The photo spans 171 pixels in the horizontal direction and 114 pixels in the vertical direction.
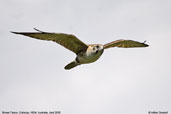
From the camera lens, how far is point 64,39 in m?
21.1

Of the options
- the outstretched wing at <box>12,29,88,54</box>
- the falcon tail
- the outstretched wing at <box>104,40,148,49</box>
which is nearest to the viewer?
the outstretched wing at <box>12,29,88,54</box>

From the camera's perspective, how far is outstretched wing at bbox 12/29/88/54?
20.5 m

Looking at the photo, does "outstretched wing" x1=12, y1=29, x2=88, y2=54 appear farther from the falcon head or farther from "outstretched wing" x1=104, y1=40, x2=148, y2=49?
"outstretched wing" x1=104, y1=40, x2=148, y2=49

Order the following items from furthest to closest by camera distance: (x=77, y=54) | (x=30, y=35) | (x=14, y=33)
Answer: (x=77, y=54)
(x=30, y=35)
(x=14, y=33)

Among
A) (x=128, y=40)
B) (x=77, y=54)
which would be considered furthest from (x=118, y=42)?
(x=77, y=54)

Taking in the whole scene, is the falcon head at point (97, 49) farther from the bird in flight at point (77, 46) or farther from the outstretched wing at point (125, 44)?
the outstretched wing at point (125, 44)

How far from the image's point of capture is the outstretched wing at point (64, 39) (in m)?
20.5

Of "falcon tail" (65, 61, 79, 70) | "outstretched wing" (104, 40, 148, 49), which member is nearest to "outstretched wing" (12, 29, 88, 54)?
"falcon tail" (65, 61, 79, 70)

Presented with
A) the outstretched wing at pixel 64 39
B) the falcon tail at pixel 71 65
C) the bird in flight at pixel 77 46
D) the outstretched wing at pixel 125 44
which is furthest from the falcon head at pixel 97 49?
the falcon tail at pixel 71 65

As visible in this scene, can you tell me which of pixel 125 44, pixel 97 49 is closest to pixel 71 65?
pixel 97 49

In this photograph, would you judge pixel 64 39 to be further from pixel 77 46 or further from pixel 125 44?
pixel 125 44

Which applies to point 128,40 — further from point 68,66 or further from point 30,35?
point 30,35

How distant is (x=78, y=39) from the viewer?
21016 mm

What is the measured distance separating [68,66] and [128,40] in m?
3.08
